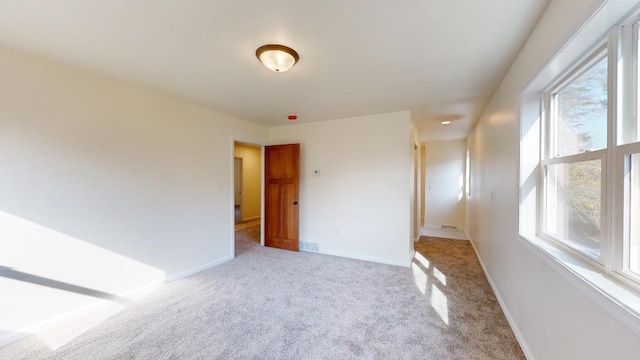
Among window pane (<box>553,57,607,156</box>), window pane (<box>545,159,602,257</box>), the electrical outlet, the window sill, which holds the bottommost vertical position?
the electrical outlet

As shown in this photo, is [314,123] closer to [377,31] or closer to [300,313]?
[377,31]

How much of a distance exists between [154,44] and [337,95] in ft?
6.38

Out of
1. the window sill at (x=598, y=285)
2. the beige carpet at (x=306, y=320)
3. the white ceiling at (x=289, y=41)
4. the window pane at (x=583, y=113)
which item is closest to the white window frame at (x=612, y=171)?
the window sill at (x=598, y=285)

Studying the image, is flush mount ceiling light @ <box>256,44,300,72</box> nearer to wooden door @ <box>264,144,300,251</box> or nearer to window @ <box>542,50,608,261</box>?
window @ <box>542,50,608,261</box>

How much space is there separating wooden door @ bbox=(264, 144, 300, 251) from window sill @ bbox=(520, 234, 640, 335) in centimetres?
352

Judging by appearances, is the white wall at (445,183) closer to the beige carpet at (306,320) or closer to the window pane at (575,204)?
the beige carpet at (306,320)

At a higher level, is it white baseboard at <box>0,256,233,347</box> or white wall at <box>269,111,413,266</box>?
white wall at <box>269,111,413,266</box>

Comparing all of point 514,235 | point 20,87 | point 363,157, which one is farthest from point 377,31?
point 20,87

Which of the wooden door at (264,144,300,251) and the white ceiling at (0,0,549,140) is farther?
the wooden door at (264,144,300,251)

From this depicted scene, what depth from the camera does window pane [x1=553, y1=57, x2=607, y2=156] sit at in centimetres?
126

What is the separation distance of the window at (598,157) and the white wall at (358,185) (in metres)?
1.92

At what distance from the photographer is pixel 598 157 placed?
1.23 m

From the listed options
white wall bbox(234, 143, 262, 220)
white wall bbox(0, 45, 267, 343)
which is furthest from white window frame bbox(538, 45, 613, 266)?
white wall bbox(234, 143, 262, 220)

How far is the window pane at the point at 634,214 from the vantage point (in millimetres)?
1010
